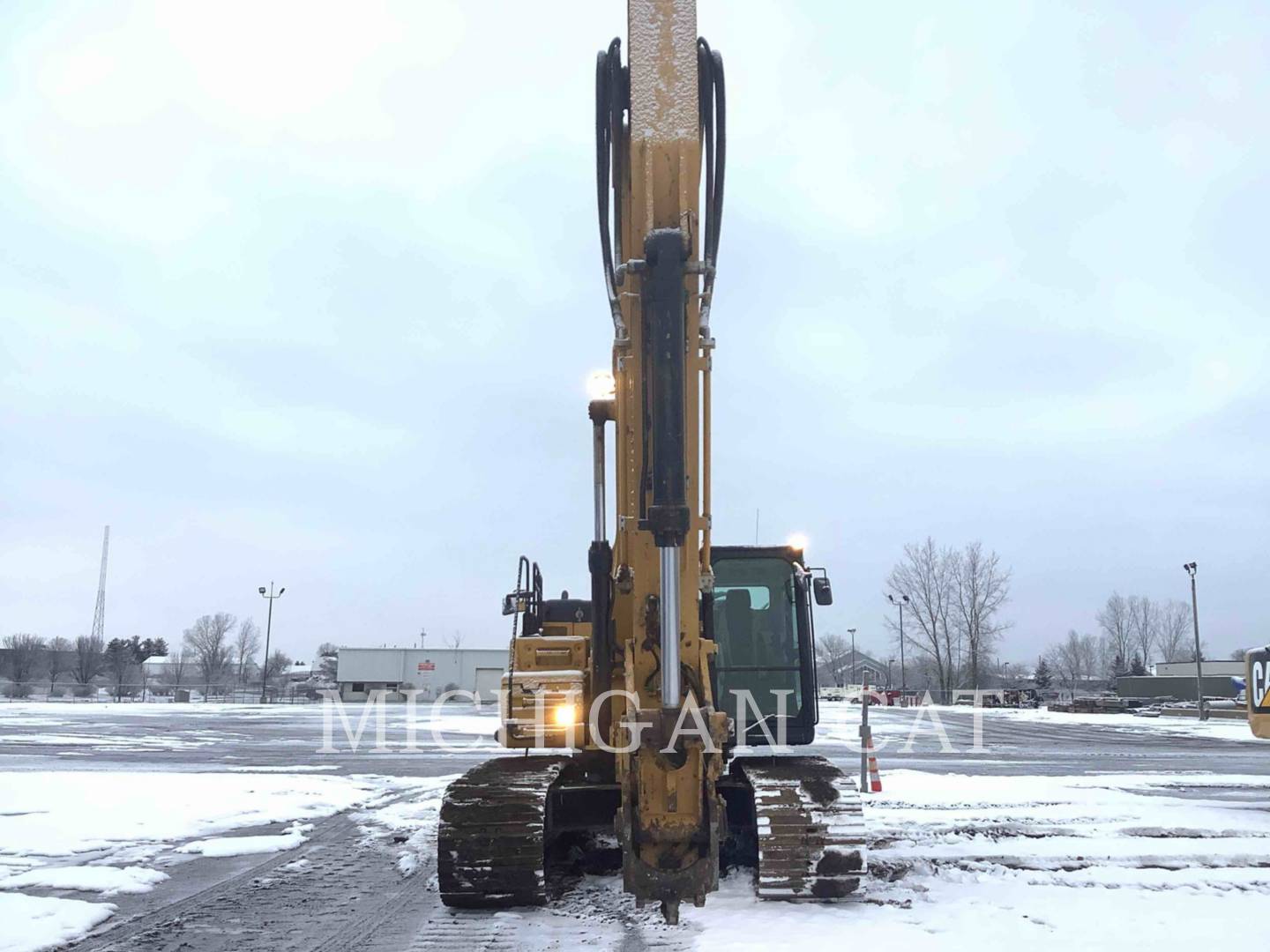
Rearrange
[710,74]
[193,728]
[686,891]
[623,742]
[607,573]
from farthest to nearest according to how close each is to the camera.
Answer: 1. [193,728]
2. [607,573]
3. [710,74]
4. [623,742]
5. [686,891]

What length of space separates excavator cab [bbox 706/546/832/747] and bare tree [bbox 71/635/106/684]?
3269 inches

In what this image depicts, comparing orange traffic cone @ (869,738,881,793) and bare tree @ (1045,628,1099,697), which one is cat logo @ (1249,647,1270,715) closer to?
orange traffic cone @ (869,738,881,793)

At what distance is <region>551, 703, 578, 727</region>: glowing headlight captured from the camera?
6992 millimetres

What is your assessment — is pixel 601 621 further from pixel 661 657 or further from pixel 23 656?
pixel 23 656

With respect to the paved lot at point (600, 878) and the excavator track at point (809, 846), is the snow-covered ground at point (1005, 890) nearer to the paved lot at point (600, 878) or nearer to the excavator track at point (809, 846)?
the paved lot at point (600, 878)

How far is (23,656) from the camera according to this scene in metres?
89.2

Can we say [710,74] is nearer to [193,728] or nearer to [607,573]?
[607,573]

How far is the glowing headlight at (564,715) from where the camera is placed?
699 cm

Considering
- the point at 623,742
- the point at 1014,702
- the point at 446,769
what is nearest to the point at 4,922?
the point at 623,742

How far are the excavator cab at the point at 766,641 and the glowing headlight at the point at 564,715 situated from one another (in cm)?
143

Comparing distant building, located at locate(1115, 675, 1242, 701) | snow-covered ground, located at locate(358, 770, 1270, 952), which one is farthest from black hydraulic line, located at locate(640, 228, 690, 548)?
distant building, located at locate(1115, 675, 1242, 701)

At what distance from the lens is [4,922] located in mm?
6375

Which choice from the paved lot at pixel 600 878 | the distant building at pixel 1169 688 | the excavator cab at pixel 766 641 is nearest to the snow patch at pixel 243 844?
the paved lot at pixel 600 878

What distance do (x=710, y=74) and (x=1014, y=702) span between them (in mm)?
59046
